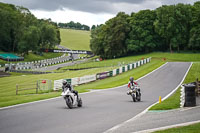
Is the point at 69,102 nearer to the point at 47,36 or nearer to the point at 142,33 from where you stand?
the point at 142,33

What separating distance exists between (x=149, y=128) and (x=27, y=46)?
102 metres

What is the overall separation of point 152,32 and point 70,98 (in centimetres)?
8812

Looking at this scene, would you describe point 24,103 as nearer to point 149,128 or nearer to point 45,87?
point 149,128

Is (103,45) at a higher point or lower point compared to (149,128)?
higher

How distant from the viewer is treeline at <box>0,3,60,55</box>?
109 m

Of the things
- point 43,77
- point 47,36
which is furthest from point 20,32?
point 43,77

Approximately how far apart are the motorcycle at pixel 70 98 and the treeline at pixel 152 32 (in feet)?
264

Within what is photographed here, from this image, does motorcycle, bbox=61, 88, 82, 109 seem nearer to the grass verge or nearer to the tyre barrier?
the tyre barrier

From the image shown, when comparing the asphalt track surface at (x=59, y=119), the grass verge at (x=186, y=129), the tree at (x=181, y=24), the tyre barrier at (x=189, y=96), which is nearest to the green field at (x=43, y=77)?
the asphalt track surface at (x=59, y=119)

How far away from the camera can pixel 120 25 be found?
331 feet

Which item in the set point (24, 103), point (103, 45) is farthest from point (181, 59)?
point (24, 103)

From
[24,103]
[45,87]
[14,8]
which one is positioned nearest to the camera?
[24,103]

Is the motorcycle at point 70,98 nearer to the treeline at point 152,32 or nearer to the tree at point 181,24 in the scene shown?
the treeline at point 152,32

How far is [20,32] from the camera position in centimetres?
11494
